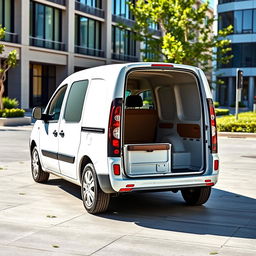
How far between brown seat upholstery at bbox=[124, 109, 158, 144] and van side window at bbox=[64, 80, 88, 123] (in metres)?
0.78

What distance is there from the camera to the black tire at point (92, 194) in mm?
7469

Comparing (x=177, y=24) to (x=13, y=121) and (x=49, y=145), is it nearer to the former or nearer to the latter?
(x=13, y=121)

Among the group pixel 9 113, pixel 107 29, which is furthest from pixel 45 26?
pixel 9 113

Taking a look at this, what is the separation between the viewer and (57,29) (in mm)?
45562

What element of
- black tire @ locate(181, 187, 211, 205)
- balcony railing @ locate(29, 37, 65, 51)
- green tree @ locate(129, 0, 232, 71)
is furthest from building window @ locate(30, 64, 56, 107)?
black tire @ locate(181, 187, 211, 205)

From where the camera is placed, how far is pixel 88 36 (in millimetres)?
49500

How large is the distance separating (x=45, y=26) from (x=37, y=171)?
35244 millimetres

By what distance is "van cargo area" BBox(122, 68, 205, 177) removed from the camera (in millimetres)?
7625

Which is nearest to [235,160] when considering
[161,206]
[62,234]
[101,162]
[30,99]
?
[161,206]

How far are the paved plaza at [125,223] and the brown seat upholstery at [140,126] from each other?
0.99m

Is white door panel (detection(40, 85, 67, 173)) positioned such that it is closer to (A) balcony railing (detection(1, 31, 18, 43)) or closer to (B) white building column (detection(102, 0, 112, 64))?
(A) balcony railing (detection(1, 31, 18, 43))

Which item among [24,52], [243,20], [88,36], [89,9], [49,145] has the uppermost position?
[243,20]

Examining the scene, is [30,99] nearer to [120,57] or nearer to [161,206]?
[120,57]

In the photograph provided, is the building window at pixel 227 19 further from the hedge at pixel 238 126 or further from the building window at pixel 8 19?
the hedge at pixel 238 126
